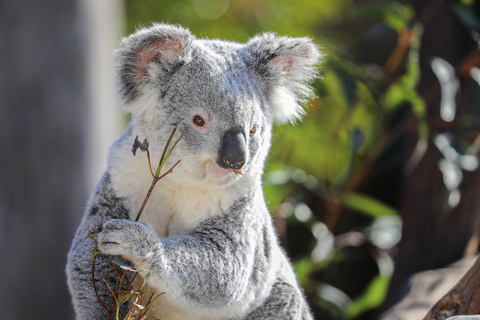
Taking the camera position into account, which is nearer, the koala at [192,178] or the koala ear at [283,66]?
the koala at [192,178]

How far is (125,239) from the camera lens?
4.90ft

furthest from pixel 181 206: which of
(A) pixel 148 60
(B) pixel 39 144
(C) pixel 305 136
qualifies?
(B) pixel 39 144

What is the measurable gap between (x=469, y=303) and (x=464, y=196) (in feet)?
5.04

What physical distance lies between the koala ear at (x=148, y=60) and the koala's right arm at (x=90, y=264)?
12.5 inches

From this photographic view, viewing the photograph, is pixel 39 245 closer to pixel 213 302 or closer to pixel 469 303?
pixel 213 302

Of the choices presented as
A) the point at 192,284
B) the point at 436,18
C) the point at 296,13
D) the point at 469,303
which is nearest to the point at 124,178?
the point at 192,284

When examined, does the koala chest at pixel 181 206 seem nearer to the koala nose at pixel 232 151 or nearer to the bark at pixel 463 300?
the koala nose at pixel 232 151

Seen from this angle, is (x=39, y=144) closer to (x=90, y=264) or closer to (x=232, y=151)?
(x=90, y=264)

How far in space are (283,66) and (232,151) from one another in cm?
55

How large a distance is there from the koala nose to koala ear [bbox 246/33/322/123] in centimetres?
37

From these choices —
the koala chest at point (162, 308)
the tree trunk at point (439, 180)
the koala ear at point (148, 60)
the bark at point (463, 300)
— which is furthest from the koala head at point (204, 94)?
the tree trunk at point (439, 180)

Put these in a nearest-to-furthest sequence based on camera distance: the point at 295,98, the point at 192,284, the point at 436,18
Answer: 1. the point at 192,284
2. the point at 295,98
3. the point at 436,18

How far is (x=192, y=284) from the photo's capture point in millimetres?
1650

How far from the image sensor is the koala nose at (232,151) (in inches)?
61.7
